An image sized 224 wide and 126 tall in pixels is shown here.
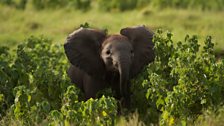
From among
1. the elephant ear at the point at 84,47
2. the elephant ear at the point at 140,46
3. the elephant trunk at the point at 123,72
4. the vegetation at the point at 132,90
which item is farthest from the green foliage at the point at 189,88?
the elephant ear at the point at 84,47

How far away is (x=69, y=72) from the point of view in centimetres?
944

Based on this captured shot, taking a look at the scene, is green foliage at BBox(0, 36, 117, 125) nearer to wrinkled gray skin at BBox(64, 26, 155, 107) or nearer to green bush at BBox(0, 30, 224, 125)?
green bush at BBox(0, 30, 224, 125)

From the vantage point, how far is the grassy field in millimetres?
15633

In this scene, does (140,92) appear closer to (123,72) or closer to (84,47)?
(123,72)

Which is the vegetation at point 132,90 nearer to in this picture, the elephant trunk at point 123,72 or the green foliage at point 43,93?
the green foliage at point 43,93

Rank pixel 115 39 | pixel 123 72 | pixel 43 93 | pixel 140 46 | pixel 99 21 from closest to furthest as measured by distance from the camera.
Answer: pixel 123 72 → pixel 115 39 → pixel 140 46 → pixel 43 93 → pixel 99 21

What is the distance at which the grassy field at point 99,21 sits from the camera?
51.3 feet

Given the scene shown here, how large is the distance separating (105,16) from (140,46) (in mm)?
9919

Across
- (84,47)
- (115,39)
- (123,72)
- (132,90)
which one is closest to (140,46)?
(115,39)

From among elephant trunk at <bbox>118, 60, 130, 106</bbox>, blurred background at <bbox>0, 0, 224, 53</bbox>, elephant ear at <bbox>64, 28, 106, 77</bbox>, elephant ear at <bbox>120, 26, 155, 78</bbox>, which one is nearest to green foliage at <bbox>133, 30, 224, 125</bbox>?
elephant trunk at <bbox>118, 60, 130, 106</bbox>

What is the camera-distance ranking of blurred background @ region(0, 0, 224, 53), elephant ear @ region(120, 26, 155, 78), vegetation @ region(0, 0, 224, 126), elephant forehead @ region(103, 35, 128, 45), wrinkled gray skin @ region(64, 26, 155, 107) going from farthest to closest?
blurred background @ region(0, 0, 224, 53) < elephant ear @ region(120, 26, 155, 78) < wrinkled gray skin @ region(64, 26, 155, 107) < elephant forehead @ region(103, 35, 128, 45) < vegetation @ region(0, 0, 224, 126)

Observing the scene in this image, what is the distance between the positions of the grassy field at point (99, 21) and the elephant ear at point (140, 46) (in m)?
5.00

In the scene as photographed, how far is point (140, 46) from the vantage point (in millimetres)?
8641

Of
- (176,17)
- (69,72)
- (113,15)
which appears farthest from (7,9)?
(69,72)
